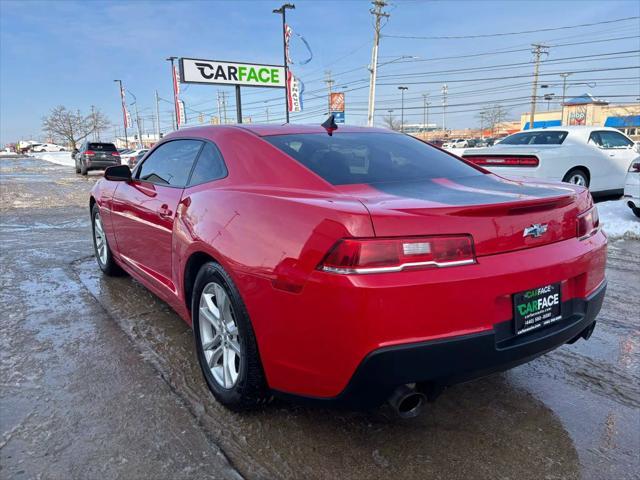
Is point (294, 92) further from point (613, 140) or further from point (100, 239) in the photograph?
point (100, 239)

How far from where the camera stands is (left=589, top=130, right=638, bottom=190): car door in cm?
996

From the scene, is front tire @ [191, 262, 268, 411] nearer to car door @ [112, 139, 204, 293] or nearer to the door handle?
car door @ [112, 139, 204, 293]

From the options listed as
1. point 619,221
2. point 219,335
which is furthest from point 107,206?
point 619,221

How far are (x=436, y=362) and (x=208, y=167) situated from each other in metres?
1.80

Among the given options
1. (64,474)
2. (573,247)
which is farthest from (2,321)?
(573,247)

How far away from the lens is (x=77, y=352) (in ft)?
10.3

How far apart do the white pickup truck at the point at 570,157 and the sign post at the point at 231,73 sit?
53.7ft

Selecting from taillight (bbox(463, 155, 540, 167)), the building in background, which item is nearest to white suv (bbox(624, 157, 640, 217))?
taillight (bbox(463, 155, 540, 167))

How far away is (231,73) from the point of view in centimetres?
2592

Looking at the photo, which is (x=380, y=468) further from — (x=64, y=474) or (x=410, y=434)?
(x=64, y=474)

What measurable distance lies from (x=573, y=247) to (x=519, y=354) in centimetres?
59

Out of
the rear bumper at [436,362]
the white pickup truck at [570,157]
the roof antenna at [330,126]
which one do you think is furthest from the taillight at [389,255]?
the white pickup truck at [570,157]

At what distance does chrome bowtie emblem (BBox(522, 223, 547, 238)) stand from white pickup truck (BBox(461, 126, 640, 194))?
26.1ft

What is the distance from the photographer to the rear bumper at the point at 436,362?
1.76 meters
